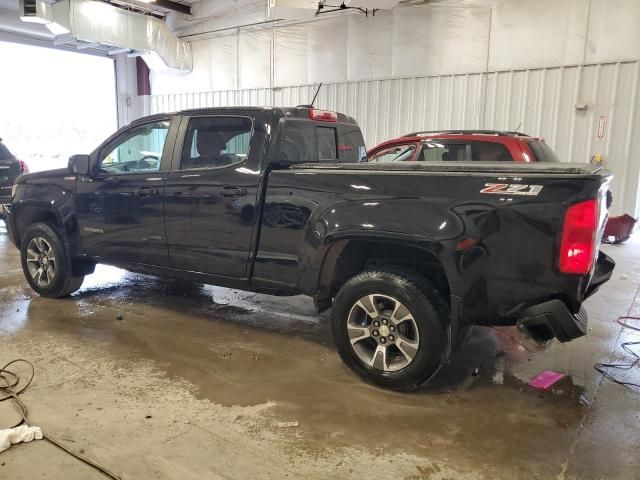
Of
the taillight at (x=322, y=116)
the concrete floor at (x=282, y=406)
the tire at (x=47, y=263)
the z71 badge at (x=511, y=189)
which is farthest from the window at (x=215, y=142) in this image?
the z71 badge at (x=511, y=189)

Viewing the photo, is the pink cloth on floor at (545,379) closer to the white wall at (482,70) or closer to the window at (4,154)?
the white wall at (482,70)

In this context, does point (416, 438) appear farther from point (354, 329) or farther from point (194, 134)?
point (194, 134)

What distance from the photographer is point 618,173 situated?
8.73 metres

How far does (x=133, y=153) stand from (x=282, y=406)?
2792 mm

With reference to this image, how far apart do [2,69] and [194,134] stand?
401 inches

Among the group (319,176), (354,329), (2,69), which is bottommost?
(354,329)

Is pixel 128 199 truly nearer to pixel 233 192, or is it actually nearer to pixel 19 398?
pixel 233 192

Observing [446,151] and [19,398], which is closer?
[19,398]

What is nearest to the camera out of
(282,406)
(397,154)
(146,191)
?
(282,406)

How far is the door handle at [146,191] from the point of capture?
13.8 ft

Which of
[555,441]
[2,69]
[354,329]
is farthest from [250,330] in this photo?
[2,69]

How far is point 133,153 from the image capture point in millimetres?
4605

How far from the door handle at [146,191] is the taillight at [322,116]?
142 cm

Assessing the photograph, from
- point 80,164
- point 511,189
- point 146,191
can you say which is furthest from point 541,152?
point 80,164
